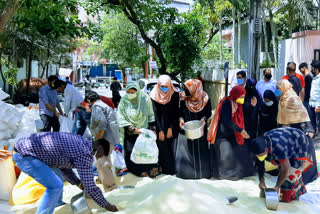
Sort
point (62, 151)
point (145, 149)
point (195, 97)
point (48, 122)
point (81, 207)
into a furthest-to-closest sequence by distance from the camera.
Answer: point (48, 122)
point (195, 97)
point (145, 149)
point (81, 207)
point (62, 151)

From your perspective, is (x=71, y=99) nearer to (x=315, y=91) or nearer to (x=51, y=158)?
(x=51, y=158)

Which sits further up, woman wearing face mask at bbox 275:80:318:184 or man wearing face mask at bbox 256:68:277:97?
man wearing face mask at bbox 256:68:277:97

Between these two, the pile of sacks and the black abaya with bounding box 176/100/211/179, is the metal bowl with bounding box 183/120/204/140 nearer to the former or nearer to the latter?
the black abaya with bounding box 176/100/211/179

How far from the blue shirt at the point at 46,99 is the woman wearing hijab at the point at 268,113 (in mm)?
3416

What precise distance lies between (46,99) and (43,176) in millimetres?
3023

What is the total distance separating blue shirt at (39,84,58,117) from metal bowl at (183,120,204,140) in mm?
2376

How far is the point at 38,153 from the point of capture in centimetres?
325

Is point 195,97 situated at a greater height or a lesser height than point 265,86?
lesser

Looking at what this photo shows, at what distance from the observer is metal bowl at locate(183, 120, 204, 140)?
5047 mm

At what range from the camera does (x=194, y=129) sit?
200 inches

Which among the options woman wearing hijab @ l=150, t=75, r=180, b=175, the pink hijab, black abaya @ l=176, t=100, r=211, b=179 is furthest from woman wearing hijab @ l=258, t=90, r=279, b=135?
the pink hijab

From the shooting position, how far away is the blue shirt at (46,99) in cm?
605

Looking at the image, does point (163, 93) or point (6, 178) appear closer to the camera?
point (6, 178)

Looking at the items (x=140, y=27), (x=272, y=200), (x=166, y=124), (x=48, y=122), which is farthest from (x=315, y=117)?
(x=48, y=122)
